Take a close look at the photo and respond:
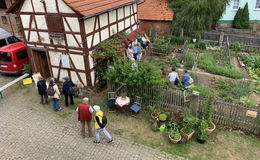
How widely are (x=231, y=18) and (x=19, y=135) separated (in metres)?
22.4

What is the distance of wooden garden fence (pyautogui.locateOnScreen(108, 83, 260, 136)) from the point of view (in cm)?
795

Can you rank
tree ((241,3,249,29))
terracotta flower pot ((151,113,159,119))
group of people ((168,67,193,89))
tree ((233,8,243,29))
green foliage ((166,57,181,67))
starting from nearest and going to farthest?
terracotta flower pot ((151,113,159,119)), group of people ((168,67,193,89)), green foliage ((166,57,181,67)), tree ((241,3,249,29)), tree ((233,8,243,29))

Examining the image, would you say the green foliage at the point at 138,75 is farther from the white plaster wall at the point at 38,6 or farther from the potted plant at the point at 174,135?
the white plaster wall at the point at 38,6

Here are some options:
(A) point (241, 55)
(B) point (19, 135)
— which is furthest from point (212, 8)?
(B) point (19, 135)

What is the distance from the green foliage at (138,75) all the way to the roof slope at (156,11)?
9.90 metres

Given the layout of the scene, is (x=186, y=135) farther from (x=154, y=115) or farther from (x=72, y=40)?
(x=72, y=40)

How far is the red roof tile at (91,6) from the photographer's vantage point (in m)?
9.31

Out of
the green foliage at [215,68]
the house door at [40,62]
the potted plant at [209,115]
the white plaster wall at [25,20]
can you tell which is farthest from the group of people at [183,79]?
the white plaster wall at [25,20]

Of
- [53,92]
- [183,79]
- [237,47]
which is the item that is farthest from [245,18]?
[53,92]

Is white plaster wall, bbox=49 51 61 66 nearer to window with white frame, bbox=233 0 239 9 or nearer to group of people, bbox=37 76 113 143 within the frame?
group of people, bbox=37 76 113 143

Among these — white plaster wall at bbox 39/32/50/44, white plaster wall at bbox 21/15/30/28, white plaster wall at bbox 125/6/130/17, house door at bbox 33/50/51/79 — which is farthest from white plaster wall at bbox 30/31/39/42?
white plaster wall at bbox 125/6/130/17

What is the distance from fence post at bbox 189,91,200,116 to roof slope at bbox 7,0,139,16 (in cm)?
556

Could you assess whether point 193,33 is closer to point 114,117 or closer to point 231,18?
point 231,18

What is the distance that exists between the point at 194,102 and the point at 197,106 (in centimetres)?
21
